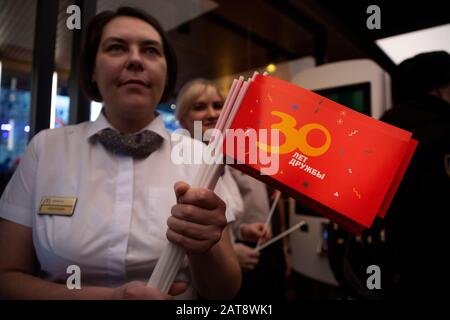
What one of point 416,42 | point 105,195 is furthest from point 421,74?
point 105,195

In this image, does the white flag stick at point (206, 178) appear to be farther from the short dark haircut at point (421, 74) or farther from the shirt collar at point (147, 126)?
the short dark haircut at point (421, 74)

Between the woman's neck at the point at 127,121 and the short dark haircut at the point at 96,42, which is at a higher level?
the short dark haircut at the point at 96,42

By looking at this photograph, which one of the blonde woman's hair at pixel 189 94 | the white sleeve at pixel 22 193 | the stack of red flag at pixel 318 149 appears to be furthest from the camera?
the blonde woman's hair at pixel 189 94

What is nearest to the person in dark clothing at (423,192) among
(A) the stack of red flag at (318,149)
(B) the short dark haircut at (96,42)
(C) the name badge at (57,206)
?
(A) the stack of red flag at (318,149)

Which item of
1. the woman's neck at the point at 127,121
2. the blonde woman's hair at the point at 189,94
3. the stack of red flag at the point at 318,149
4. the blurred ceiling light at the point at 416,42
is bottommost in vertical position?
the stack of red flag at the point at 318,149

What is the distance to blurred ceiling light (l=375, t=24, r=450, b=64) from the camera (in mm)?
650

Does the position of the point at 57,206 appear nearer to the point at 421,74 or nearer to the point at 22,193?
the point at 22,193

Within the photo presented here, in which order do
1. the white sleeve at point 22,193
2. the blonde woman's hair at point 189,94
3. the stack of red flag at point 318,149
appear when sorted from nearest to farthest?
the stack of red flag at point 318,149 < the white sleeve at point 22,193 < the blonde woman's hair at point 189,94

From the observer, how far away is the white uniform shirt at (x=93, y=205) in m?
0.46

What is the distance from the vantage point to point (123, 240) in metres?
0.47

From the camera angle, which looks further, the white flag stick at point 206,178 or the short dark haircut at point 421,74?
the short dark haircut at point 421,74

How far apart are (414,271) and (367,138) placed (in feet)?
1.50
